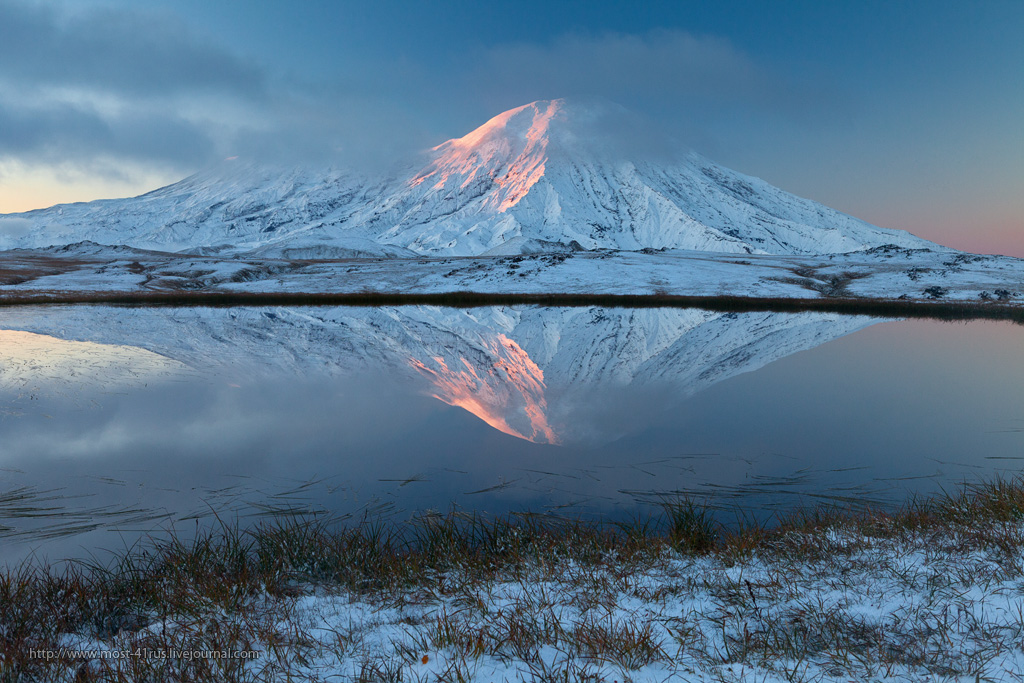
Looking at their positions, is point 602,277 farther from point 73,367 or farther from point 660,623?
point 660,623

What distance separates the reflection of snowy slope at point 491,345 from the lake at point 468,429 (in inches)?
8.3

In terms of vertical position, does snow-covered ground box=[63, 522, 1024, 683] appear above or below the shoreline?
below

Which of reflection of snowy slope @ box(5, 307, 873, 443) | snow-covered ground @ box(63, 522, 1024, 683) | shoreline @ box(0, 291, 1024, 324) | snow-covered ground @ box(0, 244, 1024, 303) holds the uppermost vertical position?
snow-covered ground @ box(0, 244, 1024, 303)

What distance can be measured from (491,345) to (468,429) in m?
14.4

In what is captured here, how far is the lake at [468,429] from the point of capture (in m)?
8.48

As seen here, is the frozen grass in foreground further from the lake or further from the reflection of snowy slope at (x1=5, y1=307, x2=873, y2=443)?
the reflection of snowy slope at (x1=5, y1=307, x2=873, y2=443)

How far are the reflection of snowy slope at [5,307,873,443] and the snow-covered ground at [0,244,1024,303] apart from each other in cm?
2707

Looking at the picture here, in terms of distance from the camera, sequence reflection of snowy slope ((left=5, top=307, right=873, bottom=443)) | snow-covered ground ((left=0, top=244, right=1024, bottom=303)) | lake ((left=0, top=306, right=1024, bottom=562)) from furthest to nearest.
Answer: snow-covered ground ((left=0, top=244, right=1024, bottom=303)) < reflection of snowy slope ((left=5, top=307, right=873, bottom=443)) < lake ((left=0, top=306, right=1024, bottom=562))

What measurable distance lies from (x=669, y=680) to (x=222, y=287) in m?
84.6

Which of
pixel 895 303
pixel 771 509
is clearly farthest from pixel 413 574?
pixel 895 303

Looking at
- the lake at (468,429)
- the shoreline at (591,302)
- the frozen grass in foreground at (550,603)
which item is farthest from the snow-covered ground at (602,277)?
the frozen grass in foreground at (550,603)

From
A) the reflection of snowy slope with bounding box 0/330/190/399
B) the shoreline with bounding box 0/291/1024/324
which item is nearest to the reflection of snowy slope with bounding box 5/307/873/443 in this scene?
the reflection of snowy slope with bounding box 0/330/190/399

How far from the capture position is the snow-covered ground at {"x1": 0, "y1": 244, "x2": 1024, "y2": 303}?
219ft

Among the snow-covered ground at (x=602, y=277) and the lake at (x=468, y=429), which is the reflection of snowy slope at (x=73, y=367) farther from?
the snow-covered ground at (x=602, y=277)
